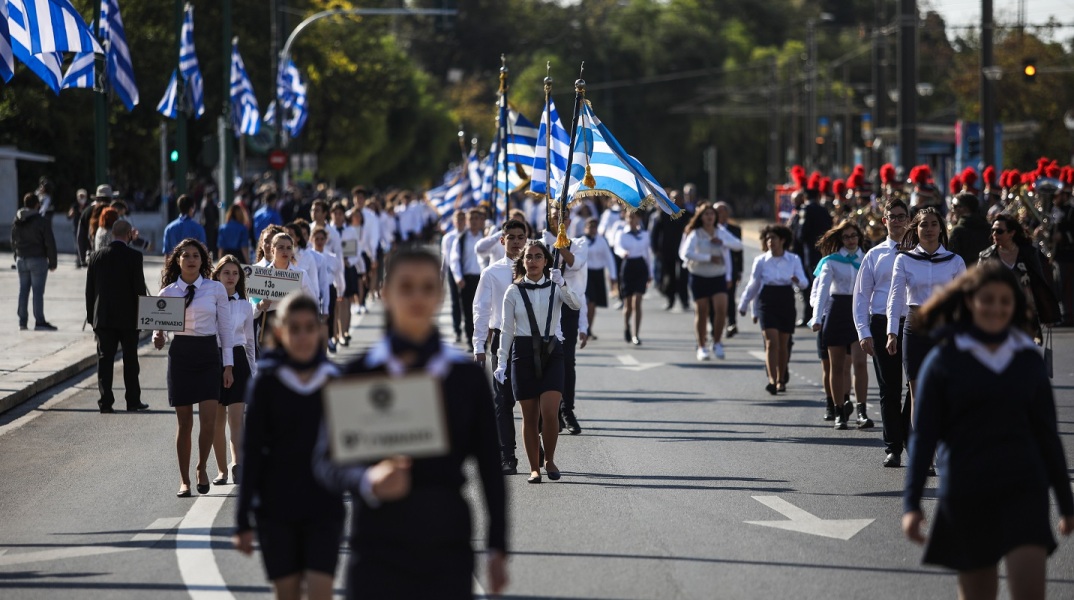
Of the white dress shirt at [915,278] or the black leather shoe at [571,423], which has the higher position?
the white dress shirt at [915,278]

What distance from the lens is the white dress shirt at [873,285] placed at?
11.2 metres

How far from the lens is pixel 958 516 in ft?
19.3

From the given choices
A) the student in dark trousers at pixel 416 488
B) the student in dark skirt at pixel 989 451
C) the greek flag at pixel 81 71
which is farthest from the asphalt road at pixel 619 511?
the greek flag at pixel 81 71

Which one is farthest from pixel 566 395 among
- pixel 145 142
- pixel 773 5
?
pixel 773 5

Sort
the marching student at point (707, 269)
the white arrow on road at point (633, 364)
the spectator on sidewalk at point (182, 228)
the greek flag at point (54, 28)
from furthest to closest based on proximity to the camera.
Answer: the spectator on sidewalk at point (182, 228) < the marching student at point (707, 269) < the white arrow on road at point (633, 364) < the greek flag at point (54, 28)

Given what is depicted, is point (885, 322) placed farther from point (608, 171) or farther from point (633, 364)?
point (633, 364)

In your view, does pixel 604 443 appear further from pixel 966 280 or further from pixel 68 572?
pixel 966 280

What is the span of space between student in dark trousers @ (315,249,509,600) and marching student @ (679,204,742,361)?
13428mm

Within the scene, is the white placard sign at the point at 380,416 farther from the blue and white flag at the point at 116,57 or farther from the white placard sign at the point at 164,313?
the blue and white flag at the point at 116,57

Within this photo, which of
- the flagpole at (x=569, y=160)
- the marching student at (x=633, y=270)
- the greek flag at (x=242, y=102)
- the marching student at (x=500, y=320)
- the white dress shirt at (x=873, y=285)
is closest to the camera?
the marching student at (x=500, y=320)

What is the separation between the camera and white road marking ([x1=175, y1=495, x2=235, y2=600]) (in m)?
7.71

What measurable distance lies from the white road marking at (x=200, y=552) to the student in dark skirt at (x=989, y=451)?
3.38 m

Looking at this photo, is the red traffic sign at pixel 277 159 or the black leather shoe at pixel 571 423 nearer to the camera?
the black leather shoe at pixel 571 423

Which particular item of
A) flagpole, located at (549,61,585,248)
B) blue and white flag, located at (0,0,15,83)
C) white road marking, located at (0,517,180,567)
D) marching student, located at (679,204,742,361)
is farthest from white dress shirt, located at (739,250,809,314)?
white road marking, located at (0,517,180,567)
